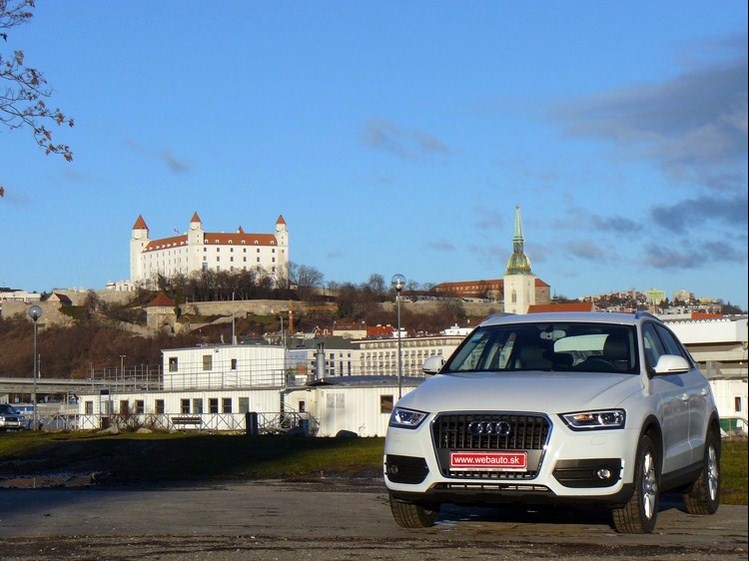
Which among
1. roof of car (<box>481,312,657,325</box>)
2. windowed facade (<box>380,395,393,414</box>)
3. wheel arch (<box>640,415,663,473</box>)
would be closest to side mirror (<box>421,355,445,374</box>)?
roof of car (<box>481,312,657,325</box>)

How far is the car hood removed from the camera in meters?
8.98

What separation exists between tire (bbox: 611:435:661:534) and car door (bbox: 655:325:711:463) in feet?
3.95

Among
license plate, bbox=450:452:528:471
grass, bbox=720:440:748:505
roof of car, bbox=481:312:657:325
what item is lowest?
grass, bbox=720:440:748:505

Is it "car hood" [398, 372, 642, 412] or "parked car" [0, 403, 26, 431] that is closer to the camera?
"car hood" [398, 372, 642, 412]

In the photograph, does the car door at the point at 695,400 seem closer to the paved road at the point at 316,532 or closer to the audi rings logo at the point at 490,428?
the paved road at the point at 316,532

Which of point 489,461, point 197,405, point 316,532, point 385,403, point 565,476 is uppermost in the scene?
point 489,461

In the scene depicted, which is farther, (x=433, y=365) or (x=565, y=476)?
(x=433, y=365)

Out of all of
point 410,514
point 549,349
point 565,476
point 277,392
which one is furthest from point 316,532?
point 277,392

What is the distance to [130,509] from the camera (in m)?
11.3

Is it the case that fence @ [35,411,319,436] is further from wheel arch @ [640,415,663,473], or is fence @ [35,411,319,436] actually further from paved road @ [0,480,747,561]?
wheel arch @ [640,415,663,473]

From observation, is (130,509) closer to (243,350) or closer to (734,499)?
(734,499)

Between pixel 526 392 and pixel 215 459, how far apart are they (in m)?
12.4

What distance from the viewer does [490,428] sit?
896 centimetres

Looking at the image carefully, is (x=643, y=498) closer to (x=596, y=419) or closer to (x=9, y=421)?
(x=596, y=419)
